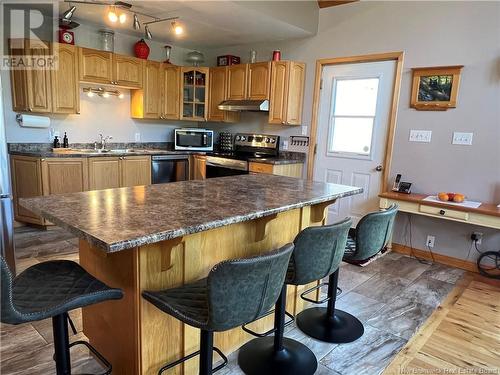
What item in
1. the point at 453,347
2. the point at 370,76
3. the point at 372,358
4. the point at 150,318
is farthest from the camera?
the point at 370,76

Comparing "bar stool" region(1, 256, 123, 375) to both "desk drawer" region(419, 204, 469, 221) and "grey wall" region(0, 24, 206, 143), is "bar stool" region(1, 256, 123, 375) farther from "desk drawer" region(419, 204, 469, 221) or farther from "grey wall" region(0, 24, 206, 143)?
"grey wall" region(0, 24, 206, 143)

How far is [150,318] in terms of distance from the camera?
1.61 m

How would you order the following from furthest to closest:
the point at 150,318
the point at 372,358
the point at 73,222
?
the point at 372,358 → the point at 150,318 → the point at 73,222

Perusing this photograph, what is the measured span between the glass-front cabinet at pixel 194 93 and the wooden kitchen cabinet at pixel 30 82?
6.19 feet

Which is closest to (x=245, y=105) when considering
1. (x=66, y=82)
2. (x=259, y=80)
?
(x=259, y=80)

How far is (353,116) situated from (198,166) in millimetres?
2348

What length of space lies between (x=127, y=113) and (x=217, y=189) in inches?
142

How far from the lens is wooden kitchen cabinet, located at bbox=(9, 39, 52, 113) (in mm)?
3928

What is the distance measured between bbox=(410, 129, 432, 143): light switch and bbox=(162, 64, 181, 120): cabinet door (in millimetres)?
3303

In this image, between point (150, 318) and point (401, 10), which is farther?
point (401, 10)

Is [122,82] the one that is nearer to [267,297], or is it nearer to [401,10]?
[401,10]

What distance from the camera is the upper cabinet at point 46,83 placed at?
12.9 feet

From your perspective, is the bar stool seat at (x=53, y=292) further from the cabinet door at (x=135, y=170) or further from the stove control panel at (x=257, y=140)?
the stove control panel at (x=257, y=140)

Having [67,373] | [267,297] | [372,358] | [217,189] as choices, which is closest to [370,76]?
[217,189]
